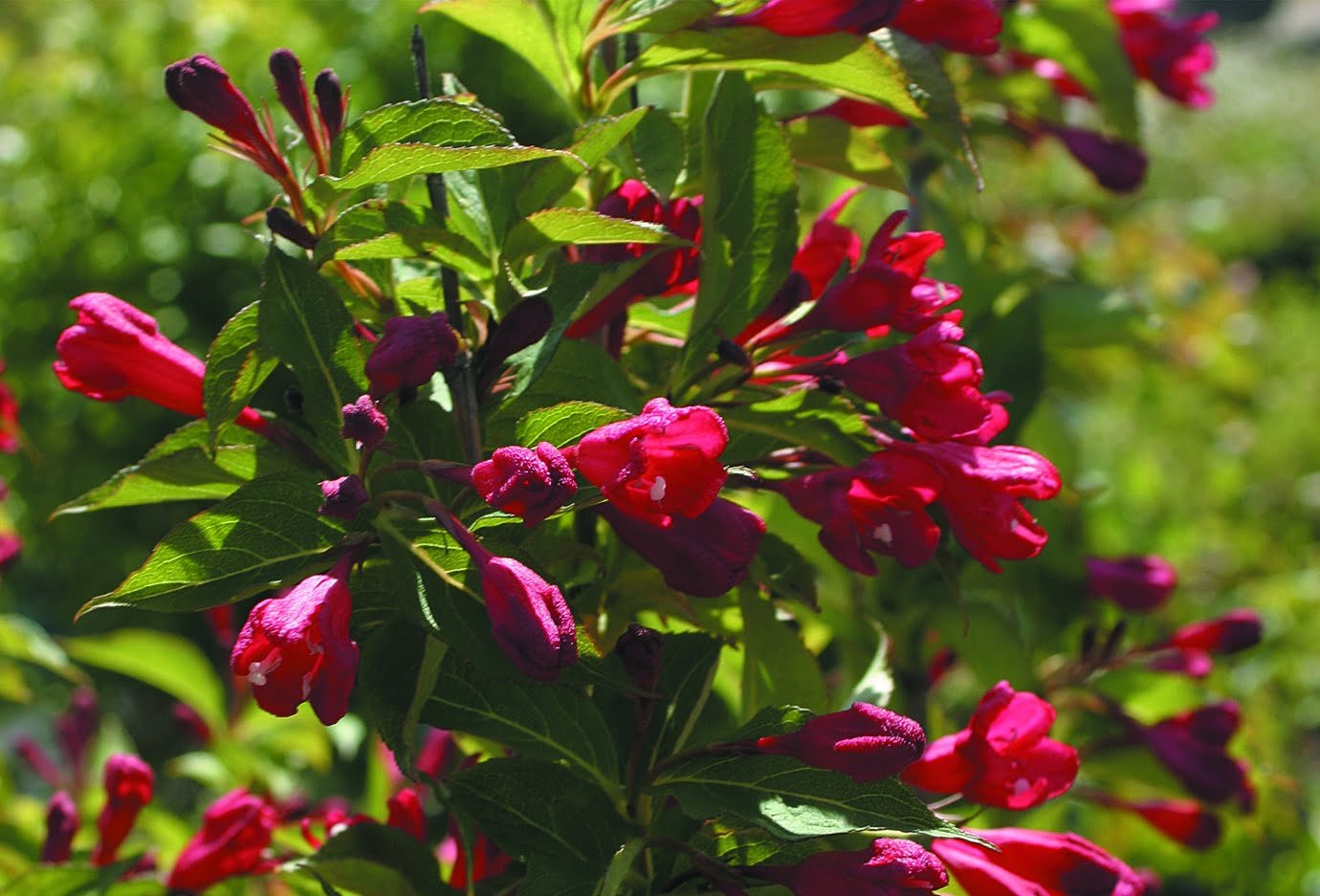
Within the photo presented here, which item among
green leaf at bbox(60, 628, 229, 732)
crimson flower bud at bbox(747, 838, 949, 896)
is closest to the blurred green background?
green leaf at bbox(60, 628, 229, 732)

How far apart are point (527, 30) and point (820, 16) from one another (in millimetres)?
210

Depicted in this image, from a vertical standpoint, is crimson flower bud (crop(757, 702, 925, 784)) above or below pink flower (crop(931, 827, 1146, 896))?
above

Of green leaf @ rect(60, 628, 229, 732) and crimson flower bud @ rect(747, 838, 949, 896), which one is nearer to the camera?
crimson flower bud @ rect(747, 838, 949, 896)

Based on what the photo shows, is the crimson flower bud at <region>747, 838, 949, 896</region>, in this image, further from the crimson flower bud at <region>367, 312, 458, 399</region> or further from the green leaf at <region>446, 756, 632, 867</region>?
the crimson flower bud at <region>367, 312, 458, 399</region>

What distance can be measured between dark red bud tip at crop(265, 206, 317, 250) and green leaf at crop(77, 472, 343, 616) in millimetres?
136

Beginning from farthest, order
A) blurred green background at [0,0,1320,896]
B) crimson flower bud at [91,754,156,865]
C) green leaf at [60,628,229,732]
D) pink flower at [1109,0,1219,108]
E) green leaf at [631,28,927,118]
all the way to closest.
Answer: blurred green background at [0,0,1320,896], green leaf at [60,628,229,732], pink flower at [1109,0,1219,108], crimson flower bud at [91,754,156,865], green leaf at [631,28,927,118]

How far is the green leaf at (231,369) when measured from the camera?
76 cm

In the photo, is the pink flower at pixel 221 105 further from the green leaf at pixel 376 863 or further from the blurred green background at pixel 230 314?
the blurred green background at pixel 230 314

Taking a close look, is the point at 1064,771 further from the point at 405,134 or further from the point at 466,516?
the point at 405,134

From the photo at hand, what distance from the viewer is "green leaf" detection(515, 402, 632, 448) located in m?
A: 0.72

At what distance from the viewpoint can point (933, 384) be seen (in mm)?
810

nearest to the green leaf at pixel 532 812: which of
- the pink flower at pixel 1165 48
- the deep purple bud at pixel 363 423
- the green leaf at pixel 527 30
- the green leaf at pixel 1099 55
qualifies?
the deep purple bud at pixel 363 423

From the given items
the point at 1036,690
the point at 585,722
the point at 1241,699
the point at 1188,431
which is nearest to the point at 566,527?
the point at 585,722

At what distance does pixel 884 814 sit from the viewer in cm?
70
